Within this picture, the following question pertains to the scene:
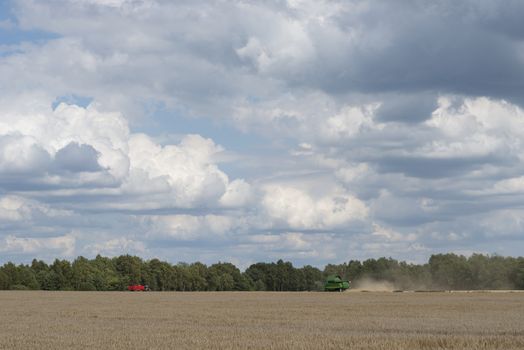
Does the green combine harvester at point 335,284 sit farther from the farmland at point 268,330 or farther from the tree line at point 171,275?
the farmland at point 268,330

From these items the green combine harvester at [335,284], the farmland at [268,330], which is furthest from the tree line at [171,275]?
the farmland at [268,330]

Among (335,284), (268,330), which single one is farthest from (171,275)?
(268,330)

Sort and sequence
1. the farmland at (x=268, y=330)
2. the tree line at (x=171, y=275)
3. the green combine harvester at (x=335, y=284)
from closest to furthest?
the farmland at (x=268, y=330)
the green combine harvester at (x=335, y=284)
the tree line at (x=171, y=275)

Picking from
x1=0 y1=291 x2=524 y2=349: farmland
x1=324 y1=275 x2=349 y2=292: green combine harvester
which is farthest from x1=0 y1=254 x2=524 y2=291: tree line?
x1=0 y1=291 x2=524 y2=349: farmland

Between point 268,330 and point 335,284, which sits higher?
point 335,284

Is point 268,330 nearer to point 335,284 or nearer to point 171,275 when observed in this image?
point 335,284

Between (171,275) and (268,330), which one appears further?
(171,275)

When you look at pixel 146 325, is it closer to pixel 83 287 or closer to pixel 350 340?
pixel 350 340

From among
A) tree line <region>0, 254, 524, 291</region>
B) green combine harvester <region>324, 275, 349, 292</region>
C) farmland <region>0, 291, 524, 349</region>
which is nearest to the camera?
farmland <region>0, 291, 524, 349</region>

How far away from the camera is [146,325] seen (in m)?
41.5

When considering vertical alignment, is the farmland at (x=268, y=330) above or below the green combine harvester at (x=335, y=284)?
below

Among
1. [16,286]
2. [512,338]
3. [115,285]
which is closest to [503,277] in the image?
[115,285]

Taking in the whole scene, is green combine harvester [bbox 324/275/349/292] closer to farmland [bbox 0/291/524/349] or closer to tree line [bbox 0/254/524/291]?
tree line [bbox 0/254/524/291]

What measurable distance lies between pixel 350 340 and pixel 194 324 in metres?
13.5
